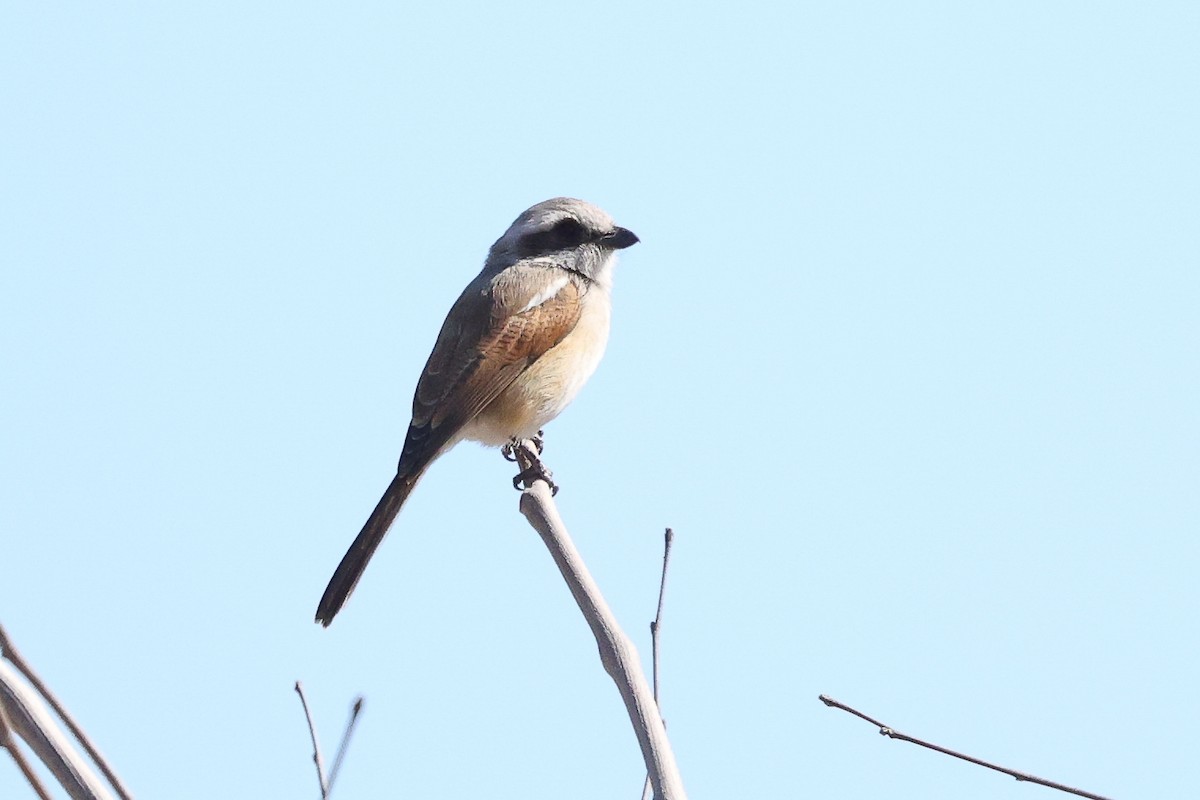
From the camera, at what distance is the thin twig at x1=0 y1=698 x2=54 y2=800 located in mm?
2160

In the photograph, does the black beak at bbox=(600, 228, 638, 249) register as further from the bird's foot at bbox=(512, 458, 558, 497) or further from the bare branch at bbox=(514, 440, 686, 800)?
the bare branch at bbox=(514, 440, 686, 800)

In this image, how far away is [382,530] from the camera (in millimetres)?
5641

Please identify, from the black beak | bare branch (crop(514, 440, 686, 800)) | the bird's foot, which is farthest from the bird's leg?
bare branch (crop(514, 440, 686, 800))

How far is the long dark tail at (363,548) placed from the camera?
17.3ft

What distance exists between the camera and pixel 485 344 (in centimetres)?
619

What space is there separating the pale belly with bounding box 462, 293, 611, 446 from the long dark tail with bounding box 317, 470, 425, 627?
484mm

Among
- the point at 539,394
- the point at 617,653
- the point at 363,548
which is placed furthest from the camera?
the point at 539,394

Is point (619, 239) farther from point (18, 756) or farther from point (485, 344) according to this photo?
point (18, 756)

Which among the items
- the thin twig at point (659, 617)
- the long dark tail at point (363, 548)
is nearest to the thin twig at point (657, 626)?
the thin twig at point (659, 617)

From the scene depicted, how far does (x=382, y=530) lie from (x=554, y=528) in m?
2.13

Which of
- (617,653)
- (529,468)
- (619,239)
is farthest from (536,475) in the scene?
(617,653)

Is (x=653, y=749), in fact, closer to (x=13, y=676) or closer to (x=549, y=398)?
(x=13, y=676)

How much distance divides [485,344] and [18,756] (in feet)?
13.5

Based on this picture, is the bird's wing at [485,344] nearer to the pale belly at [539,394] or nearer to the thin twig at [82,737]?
the pale belly at [539,394]
